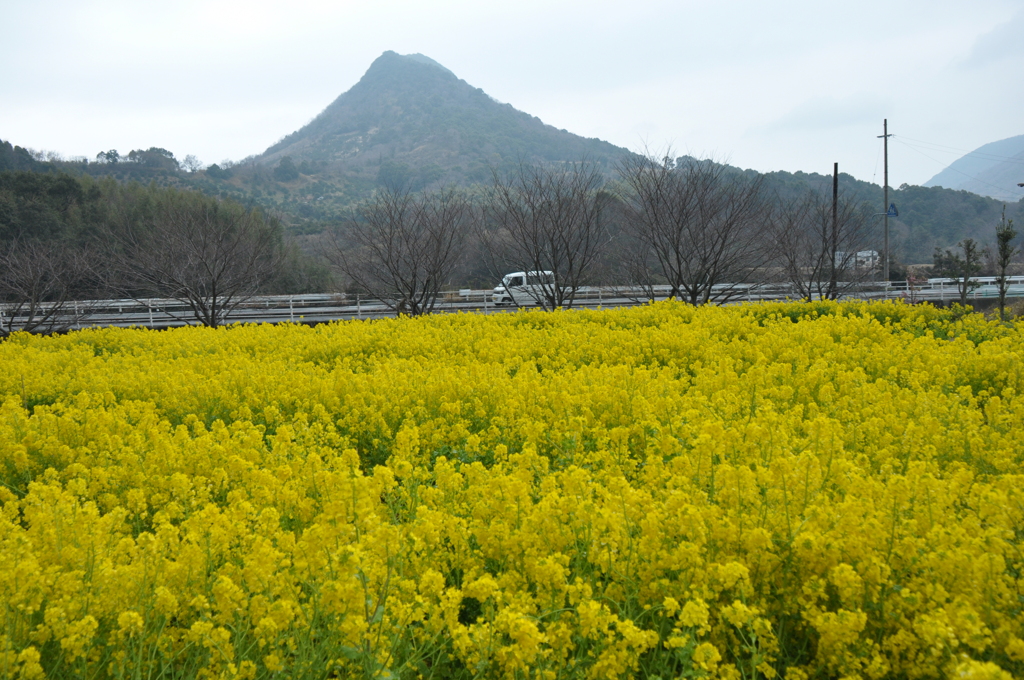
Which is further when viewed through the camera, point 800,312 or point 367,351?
point 800,312

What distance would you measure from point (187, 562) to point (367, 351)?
249 inches

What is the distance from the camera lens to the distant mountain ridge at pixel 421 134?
9331 cm

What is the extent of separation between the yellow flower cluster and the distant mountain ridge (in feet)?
249

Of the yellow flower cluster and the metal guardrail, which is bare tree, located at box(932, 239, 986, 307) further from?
the yellow flower cluster

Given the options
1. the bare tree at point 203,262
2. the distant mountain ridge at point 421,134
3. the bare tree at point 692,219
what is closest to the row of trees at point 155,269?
the bare tree at point 203,262

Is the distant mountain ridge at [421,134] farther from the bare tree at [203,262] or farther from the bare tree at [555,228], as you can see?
the bare tree at [555,228]

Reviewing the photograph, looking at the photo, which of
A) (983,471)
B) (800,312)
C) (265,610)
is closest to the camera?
(265,610)

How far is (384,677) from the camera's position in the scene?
1850mm

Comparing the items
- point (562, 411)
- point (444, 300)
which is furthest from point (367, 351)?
point (444, 300)

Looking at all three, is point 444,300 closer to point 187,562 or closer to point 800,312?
point 800,312

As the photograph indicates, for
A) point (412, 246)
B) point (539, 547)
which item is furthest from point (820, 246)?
point (539, 547)

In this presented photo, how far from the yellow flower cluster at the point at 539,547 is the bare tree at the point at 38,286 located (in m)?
Result: 13.7

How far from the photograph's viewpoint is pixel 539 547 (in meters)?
2.53

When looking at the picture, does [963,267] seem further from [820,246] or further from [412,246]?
[412,246]
